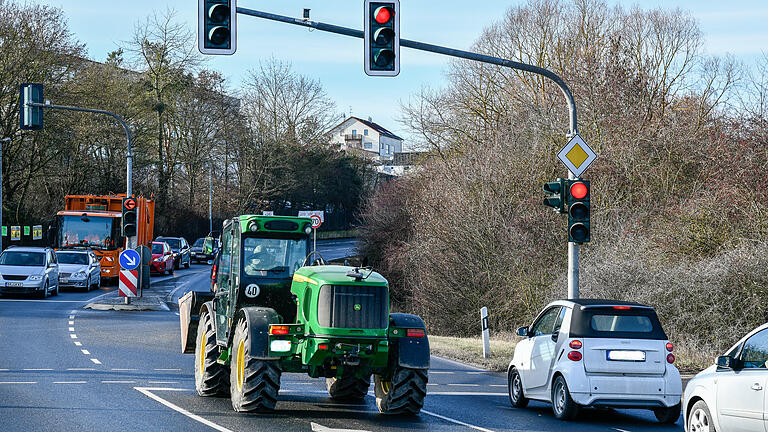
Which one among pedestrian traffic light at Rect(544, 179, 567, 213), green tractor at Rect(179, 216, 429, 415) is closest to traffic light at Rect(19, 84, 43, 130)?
green tractor at Rect(179, 216, 429, 415)

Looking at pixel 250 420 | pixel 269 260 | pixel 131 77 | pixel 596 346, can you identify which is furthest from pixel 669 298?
pixel 131 77

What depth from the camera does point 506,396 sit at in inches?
574

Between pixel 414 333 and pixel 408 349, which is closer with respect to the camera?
pixel 408 349

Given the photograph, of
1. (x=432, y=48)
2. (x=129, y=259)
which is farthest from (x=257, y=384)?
(x=129, y=259)

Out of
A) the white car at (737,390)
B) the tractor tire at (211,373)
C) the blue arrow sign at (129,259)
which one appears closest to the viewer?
the white car at (737,390)

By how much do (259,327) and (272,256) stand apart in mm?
1478

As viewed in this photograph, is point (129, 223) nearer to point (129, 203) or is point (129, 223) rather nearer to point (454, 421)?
point (129, 203)

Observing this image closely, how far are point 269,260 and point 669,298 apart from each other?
400 inches

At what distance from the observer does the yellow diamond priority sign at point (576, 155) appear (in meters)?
16.3

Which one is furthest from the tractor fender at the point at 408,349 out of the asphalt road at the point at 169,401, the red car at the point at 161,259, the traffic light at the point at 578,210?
the red car at the point at 161,259

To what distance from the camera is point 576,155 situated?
1641cm

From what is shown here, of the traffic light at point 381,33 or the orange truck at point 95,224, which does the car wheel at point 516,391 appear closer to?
the traffic light at point 381,33

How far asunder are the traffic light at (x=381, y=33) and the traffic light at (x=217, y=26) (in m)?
1.89

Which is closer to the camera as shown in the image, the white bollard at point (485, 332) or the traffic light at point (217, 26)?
the traffic light at point (217, 26)
